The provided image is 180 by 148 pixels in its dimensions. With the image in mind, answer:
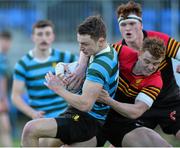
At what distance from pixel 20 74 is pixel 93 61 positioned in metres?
2.69

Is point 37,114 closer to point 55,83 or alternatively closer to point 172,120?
point 172,120

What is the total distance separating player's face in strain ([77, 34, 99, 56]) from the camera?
5965 mm

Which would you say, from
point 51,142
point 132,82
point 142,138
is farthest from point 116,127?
point 51,142

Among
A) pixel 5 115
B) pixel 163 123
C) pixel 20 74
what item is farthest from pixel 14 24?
pixel 163 123

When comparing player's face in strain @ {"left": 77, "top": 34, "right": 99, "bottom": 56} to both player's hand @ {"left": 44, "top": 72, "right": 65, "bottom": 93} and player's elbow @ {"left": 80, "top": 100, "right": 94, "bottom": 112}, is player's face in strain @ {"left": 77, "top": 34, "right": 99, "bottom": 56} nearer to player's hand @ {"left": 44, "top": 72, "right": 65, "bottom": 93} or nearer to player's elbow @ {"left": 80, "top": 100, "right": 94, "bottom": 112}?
player's hand @ {"left": 44, "top": 72, "right": 65, "bottom": 93}

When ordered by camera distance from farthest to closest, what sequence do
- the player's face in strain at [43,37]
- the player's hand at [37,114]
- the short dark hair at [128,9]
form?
1. the player's face in strain at [43,37]
2. the player's hand at [37,114]
3. the short dark hair at [128,9]

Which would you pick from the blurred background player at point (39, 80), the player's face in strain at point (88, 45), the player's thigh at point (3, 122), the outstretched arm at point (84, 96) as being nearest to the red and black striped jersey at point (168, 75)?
the player's face in strain at point (88, 45)

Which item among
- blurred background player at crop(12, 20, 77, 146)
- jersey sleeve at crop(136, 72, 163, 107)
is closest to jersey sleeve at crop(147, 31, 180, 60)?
jersey sleeve at crop(136, 72, 163, 107)

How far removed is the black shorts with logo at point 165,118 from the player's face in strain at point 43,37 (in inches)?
80.2

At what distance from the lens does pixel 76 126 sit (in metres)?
6.14

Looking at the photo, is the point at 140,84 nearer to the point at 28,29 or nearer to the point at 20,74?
the point at 20,74

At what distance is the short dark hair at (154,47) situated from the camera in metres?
Result: 6.20

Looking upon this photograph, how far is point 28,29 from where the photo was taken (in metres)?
13.9

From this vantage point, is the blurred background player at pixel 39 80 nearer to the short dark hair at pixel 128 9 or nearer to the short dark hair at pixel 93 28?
the short dark hair at pixel 128 9
